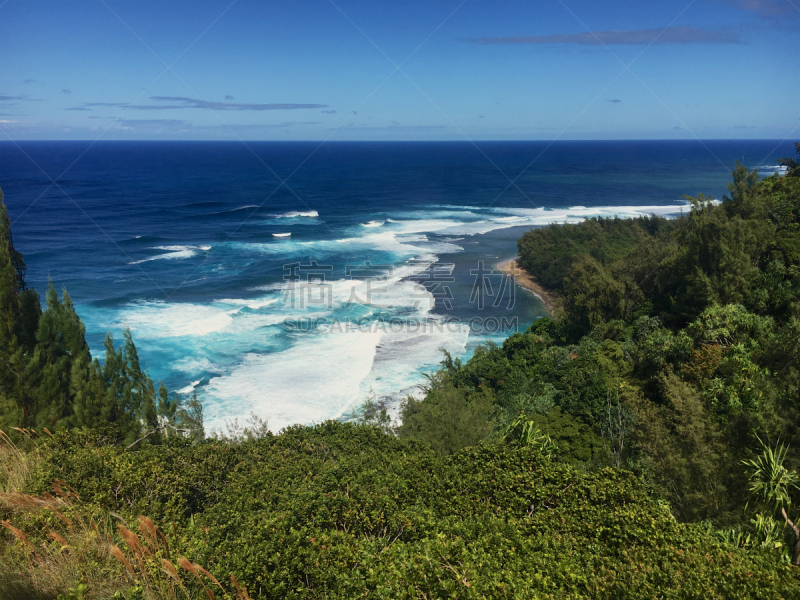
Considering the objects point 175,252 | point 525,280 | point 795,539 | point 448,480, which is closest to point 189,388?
point 448,480

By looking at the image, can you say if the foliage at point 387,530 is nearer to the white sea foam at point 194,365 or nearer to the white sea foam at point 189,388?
the white sea foam at point 189,388

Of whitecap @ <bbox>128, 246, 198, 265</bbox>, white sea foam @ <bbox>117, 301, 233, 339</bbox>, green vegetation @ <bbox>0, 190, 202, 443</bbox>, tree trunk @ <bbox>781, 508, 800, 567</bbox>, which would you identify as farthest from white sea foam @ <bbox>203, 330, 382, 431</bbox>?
whitecap @ <bbox>128, 246, 198, 265</bbox>

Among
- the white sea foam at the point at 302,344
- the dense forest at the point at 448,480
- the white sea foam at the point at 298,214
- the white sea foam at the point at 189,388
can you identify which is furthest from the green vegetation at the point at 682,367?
the white sea foam at the point at 298,214

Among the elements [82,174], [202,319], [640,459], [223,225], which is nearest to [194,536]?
[640,459]

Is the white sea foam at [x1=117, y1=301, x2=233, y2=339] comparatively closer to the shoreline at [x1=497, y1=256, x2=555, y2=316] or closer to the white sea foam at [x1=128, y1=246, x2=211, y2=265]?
the white sea foam at [x1=128, y1=246, x2=211, y2=265]

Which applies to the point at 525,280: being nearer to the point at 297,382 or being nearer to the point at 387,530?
the point at 297,382

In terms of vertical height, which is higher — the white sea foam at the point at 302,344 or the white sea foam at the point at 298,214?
the white sea foam at the point at 298,214
